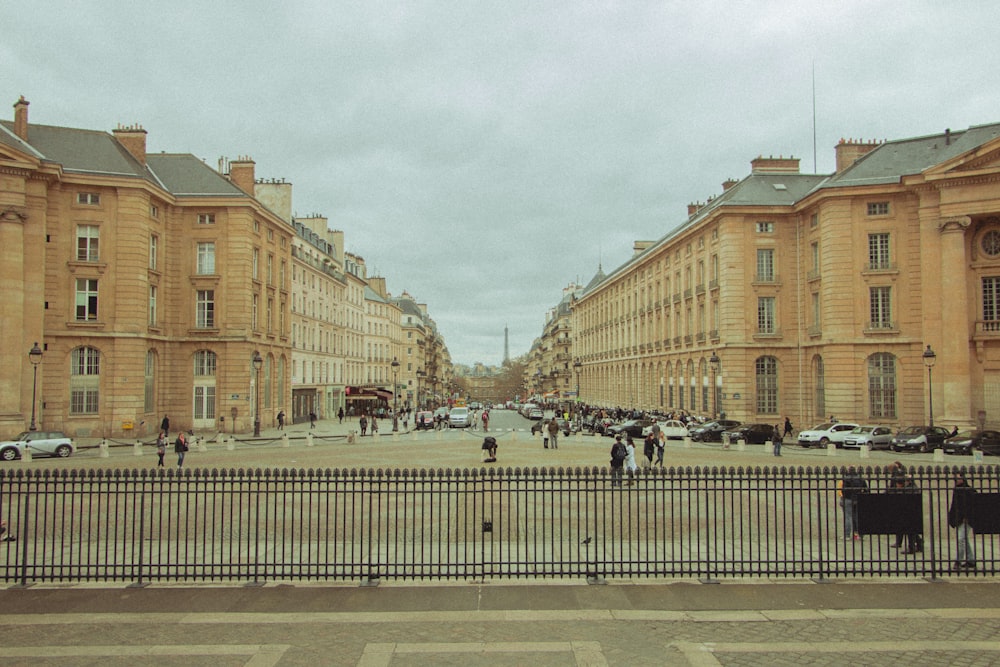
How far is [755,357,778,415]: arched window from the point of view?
44.9 m

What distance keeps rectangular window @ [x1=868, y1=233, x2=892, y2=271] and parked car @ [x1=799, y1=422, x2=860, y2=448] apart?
408 inches

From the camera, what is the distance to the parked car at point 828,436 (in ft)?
116

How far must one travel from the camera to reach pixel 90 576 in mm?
9422

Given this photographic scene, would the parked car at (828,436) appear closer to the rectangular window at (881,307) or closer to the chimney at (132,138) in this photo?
the rectangular window at (881,307)

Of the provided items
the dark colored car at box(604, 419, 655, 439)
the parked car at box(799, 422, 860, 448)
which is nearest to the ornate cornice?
the dark colored car at box(604, 419, 655, 439)

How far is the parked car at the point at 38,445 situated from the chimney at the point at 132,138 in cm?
2088

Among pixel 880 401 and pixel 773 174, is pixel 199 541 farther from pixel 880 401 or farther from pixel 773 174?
pixel 773 174

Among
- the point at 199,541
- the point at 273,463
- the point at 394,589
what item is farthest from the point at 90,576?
the point at 273,463

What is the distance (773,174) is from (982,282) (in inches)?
594

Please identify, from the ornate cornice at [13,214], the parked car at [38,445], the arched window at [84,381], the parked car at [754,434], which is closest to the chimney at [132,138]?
the ornate cornice at [13,214]

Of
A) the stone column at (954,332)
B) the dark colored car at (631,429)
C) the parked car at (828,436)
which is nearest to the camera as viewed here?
the parked car at (828,436)

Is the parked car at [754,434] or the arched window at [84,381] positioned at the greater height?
the arched window at [84,381]

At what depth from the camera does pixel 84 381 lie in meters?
38.1

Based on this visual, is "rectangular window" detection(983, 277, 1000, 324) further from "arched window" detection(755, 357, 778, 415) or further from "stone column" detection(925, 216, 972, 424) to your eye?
"arched window" detection(755, 357, 778, 415)
